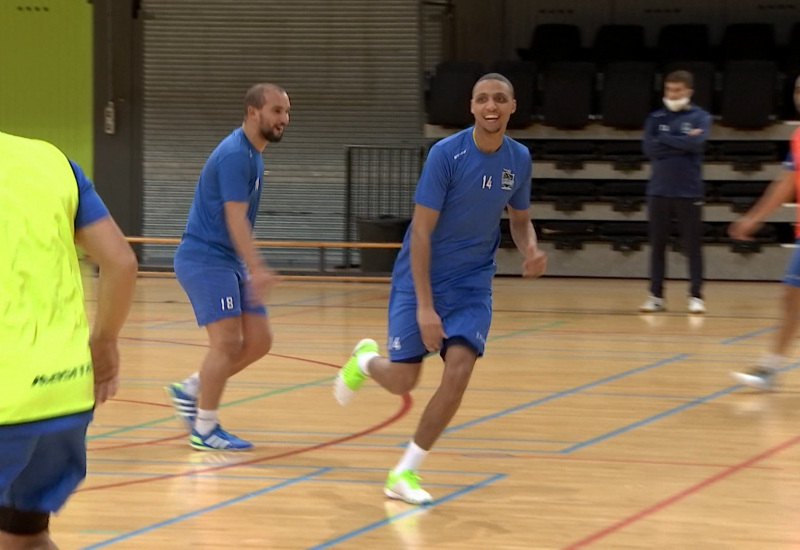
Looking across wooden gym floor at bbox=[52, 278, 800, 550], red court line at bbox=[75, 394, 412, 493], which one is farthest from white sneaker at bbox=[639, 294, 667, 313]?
red court line at bbox=[75, 394, 412, 493]

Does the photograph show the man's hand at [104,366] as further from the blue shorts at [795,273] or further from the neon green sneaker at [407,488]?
the blue shorts at [795,273]

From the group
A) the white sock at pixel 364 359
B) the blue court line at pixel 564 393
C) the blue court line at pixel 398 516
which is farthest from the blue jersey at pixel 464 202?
the blue court line at pixel 564 393

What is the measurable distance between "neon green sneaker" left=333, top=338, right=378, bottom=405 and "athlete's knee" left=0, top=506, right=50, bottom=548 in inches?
110

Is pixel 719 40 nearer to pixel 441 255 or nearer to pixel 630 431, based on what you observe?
pixel 630 431

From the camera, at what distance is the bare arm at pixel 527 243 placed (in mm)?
4980

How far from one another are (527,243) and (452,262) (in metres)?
0.37

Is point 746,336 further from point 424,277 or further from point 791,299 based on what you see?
point 424,277

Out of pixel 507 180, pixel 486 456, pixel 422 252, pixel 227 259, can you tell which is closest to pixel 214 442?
pixel 227 259

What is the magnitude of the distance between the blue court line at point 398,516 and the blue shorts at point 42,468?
64.4 inches

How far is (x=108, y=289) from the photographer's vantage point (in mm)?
2654

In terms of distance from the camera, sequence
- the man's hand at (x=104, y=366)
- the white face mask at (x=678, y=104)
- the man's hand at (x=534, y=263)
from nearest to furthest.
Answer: the man's hand at (x=104, y=366)
the man's hand at (x=534, y=263)
the white face mask at (x=678, y=104)

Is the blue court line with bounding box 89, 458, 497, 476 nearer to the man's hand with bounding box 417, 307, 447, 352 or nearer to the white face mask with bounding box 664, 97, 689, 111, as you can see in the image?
the man's hand with bounding box 417, 307, 447, 352

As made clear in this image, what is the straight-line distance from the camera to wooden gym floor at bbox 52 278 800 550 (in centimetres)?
436

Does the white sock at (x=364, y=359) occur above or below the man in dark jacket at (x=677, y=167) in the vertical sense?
below
